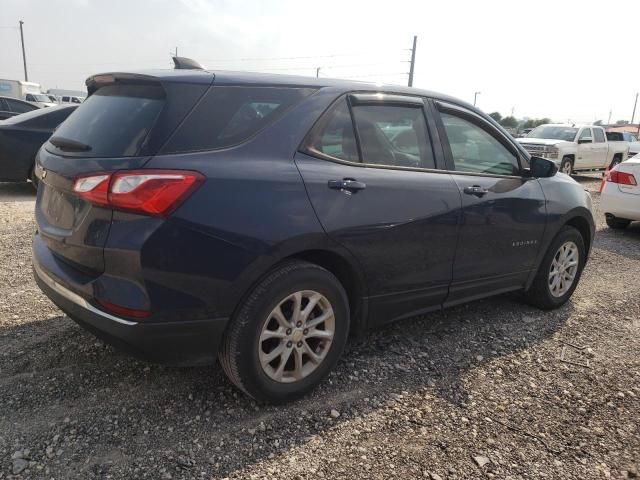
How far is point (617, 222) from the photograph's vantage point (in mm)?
8602

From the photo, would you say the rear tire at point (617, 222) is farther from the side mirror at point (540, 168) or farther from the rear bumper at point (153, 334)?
the rear bumper at point (153, 334)

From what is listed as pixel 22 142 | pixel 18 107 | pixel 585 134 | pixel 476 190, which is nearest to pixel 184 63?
pixel 476 190

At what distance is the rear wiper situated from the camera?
258 centimetres

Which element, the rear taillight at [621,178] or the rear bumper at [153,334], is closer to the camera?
the rear bumper at [153,334]

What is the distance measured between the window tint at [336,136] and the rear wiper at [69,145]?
1.11m

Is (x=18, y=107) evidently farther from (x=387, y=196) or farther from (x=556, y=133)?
(x=556, y=133)

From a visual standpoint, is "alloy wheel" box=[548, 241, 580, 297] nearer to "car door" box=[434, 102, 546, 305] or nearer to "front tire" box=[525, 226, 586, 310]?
"front tire" box=[525, 226, 586, 310]

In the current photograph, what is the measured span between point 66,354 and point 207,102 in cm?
184

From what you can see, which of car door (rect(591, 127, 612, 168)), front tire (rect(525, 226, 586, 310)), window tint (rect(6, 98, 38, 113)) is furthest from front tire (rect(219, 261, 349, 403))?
car door (rect(591, 127, 612, 168))

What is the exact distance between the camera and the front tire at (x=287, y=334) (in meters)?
2.58

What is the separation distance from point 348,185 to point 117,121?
4.02 ft

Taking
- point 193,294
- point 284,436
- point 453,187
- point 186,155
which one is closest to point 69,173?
point 186,155

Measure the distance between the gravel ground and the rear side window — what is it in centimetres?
139

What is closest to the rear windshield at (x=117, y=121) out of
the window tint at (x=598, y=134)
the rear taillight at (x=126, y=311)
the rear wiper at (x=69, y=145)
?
the rear wiper at (x=69, y=145)
